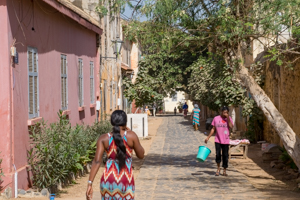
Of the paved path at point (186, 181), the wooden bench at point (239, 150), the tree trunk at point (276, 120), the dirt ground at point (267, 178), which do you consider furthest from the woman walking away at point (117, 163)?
the wooden bench at point (239, 150)

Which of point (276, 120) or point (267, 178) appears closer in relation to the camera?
point (276, 120)

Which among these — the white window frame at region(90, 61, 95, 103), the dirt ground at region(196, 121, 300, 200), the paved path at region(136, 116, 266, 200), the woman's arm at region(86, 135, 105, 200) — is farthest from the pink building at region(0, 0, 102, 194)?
the dirt ground at region(196, 121, 300, 200)

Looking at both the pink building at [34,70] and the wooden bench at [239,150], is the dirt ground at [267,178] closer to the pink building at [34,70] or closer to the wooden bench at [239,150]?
the wooden bench at [239,150]

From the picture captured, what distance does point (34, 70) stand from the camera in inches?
408

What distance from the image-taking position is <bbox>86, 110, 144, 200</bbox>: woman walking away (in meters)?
5.28

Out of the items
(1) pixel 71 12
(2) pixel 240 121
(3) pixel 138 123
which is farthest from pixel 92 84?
(2) pixel 240 121

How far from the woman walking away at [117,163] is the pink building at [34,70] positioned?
3.74 m

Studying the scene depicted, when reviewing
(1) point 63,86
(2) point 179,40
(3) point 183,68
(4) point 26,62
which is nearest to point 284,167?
(2) point 179,40

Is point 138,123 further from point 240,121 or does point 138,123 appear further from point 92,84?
point 92,84

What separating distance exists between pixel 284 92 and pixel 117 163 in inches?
494

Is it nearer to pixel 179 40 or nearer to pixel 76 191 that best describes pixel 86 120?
pixel 179 40

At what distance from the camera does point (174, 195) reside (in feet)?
31.3

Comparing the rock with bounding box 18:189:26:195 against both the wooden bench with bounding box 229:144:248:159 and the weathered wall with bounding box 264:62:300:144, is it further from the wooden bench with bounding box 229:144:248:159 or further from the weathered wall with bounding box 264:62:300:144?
the wooden bench with bounding box 229:144:248:159

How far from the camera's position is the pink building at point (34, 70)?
862cm
